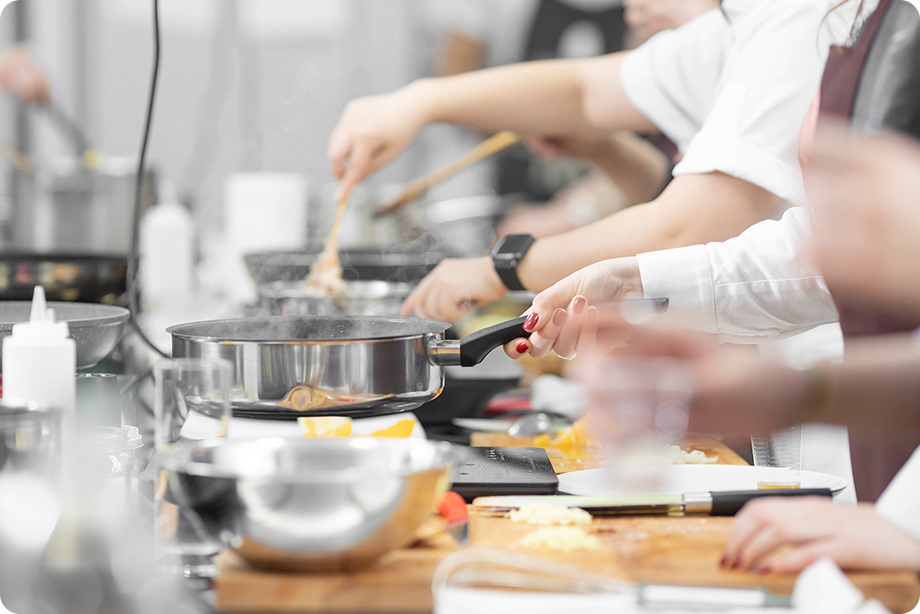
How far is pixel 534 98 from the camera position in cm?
157

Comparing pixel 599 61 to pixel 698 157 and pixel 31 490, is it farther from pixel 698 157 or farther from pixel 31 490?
pixel 31 490

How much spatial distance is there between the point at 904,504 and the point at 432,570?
376 mm

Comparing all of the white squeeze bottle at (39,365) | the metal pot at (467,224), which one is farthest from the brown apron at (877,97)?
the metal pot at (467,224)

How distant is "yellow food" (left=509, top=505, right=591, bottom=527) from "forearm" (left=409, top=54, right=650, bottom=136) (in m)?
0.90

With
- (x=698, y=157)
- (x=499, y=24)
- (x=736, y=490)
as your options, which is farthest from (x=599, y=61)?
(x=499, y=24)

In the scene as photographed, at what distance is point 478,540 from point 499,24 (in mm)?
4048

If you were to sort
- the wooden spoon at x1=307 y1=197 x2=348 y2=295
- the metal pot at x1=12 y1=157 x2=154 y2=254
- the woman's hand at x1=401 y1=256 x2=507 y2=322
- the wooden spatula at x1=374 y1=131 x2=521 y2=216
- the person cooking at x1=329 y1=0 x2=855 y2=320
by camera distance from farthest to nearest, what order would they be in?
the metal pot at x1=12 y1=157 x2=154 y2=254
the wooden spatula at x1=374 y1=131 x2=521 y2=216
the wooden spoon at x1=307 y1=197 x2=348 y2=295
the woman's hand at x1=401 y1=256 x2=507 y2=322
the person cooking at x1=329 y1=0 x2=855 y2=320

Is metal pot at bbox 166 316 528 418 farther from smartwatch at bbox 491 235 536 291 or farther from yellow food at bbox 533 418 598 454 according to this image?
smartwatch at bbox 491 235 536 291

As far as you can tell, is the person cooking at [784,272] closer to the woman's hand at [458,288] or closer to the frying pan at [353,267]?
the woman's hand at [458,288]

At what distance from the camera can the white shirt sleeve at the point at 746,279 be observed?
1.10 meters

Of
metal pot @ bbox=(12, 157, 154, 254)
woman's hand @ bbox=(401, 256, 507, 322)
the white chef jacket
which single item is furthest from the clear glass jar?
metal pot @ bbox=(12, 157, 154, 254)

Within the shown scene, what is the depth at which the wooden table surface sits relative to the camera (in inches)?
24.8

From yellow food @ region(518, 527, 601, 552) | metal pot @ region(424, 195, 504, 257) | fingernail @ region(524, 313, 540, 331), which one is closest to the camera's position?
yellow food @ region(518, 527, 601, 552)

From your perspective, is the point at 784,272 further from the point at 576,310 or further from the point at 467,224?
the point at 467,224
